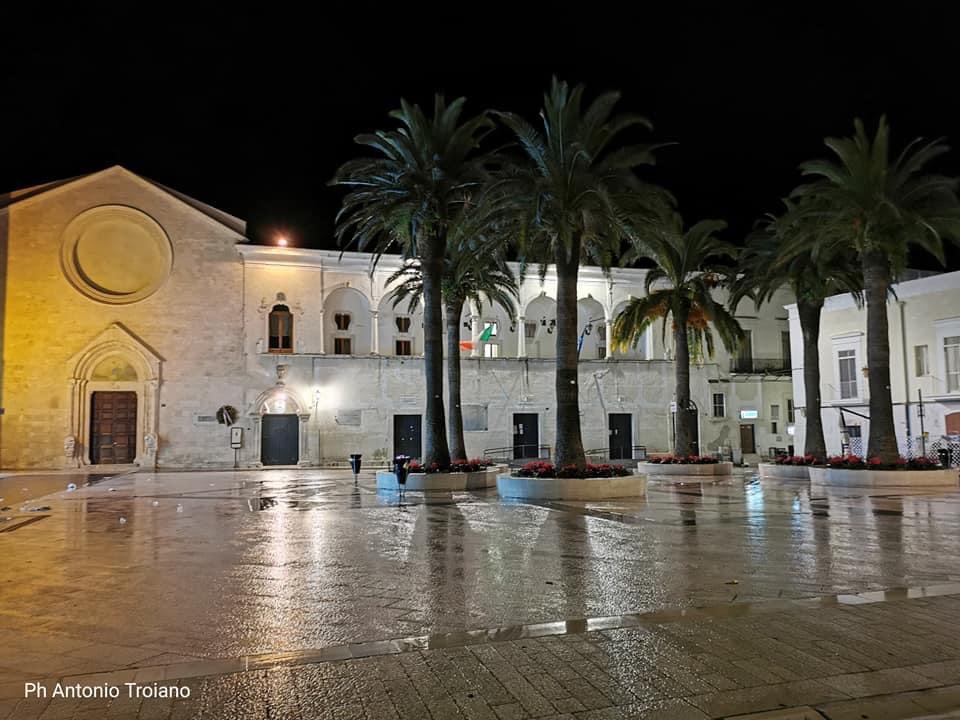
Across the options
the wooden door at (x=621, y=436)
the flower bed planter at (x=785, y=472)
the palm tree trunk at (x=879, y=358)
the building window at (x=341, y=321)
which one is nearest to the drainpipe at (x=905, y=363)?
the flower bed planter at (x=785, y=472)

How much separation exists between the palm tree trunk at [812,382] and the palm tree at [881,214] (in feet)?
14.0

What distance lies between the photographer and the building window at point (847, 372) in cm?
3862

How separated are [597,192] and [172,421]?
27.1 meters

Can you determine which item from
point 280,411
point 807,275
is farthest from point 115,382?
point 807,275

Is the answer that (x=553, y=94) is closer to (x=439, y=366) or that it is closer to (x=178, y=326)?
(x=439, y=366)

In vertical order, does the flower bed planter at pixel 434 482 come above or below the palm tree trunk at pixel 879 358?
below

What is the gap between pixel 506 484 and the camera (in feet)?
64.3

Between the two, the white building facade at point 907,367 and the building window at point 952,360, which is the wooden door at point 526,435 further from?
the building window at point 952,360

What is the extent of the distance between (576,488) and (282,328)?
83.1ft

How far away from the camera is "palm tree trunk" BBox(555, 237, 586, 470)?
19.9 meters

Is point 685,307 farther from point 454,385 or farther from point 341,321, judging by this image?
point 341,321

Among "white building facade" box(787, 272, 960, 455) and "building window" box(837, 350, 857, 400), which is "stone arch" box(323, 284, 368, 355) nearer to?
"white building facade" box(787, 272, 960, 455)

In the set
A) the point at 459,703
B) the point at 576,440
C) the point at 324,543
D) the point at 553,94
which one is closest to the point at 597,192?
the point at 553,94

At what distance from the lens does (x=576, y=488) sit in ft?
61.0
